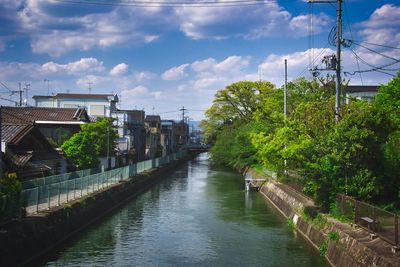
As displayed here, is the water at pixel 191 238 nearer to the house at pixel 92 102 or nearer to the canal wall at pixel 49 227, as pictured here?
the canal wall at pixel 49 227

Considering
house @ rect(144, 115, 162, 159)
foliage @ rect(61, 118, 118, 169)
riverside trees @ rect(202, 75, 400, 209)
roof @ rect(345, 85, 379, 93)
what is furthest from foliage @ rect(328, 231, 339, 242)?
house @ rect(144, 115, 162, 159)

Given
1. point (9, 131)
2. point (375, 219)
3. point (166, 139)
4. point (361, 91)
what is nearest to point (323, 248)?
point (375, 219)

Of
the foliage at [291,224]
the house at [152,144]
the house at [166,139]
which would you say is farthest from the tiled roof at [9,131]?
the house at [166,139]

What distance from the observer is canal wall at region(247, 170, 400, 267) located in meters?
15.7

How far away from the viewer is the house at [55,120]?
46.2 metres

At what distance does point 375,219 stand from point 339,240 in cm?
204

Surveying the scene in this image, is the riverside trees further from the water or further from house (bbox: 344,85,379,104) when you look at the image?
house (bbox: 344,85,379,104)

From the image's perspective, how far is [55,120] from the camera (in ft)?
155

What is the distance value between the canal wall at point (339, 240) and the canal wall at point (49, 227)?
1252 cm

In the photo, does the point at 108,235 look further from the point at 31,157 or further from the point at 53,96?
the point at 53,96

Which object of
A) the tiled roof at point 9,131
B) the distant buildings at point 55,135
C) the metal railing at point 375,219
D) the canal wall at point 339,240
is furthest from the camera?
the distant buildings at point 55,135

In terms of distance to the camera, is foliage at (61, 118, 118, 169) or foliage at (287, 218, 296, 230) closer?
foliage at (287, 218, 296, 230)

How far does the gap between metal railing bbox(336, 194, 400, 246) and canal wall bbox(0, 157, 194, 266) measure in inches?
538

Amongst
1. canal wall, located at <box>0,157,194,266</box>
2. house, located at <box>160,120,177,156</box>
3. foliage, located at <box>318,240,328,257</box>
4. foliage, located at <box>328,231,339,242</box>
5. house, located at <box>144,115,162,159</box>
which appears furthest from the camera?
house, located at <box>160,120,177,156</box>
